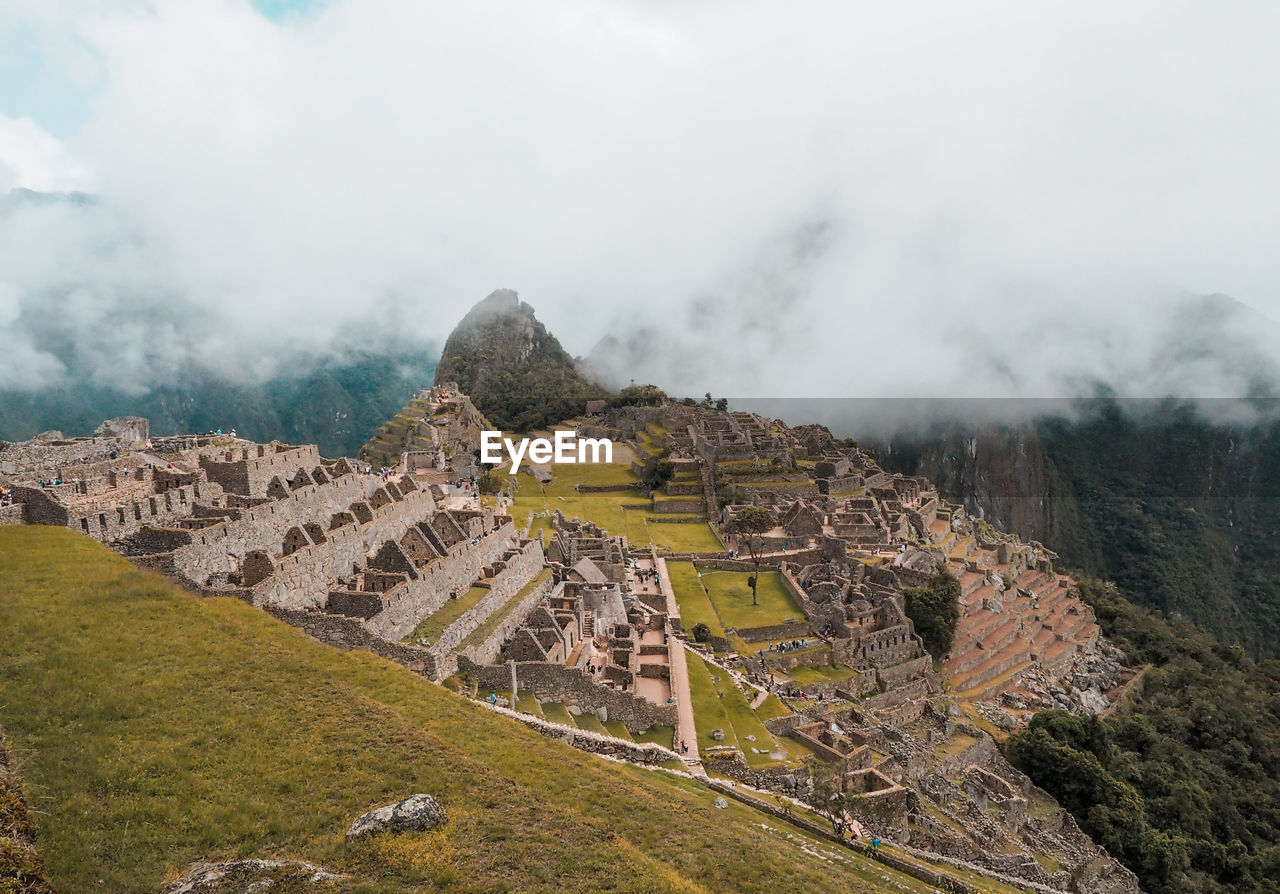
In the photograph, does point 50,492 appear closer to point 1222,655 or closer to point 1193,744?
point 1193,744

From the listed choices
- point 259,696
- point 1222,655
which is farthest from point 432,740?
point 1222,655

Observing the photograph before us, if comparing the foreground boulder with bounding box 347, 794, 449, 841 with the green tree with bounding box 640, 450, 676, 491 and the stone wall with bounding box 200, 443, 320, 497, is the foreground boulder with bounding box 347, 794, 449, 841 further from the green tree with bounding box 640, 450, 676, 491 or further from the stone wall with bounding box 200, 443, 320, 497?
the green tree with bounding box 640, 450, 676, 491

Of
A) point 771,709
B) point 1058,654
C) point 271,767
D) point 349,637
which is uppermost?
point 271,767

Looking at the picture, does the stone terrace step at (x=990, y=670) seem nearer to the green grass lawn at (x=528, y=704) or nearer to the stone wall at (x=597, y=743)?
the stone wall at (x=597, y=743)

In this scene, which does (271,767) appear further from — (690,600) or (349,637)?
(690,600)

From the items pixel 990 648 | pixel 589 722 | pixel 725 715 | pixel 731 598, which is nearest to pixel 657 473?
pixel 731 598
